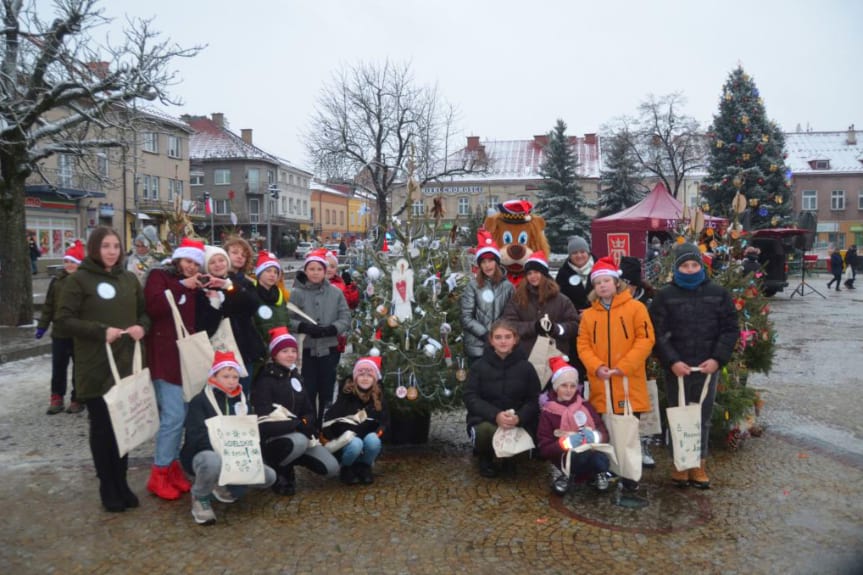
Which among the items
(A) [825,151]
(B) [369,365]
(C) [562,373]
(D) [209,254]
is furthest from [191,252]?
(A) [825,151]

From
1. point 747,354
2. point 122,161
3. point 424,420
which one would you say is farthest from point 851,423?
point 122,161

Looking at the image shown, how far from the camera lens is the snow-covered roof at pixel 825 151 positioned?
5353 cm

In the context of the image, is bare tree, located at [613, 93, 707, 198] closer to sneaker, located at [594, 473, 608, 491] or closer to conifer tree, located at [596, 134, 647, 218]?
conifer tree, located at [596, 134, 647, 218]

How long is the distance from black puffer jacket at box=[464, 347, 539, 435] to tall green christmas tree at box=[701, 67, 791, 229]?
2631 centimetres

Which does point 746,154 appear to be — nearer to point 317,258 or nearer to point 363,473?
point 317,258

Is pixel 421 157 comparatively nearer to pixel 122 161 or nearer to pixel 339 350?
pixel 122 161

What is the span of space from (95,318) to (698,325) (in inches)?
165

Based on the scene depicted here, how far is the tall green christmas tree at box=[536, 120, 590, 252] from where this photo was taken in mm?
39781

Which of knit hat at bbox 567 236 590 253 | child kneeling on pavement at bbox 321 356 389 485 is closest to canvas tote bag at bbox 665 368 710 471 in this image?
knit hat at bbox 567 236 590 253

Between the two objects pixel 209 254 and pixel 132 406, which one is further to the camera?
pixel 209 254

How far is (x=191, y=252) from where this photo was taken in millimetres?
4629

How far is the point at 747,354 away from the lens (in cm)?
646

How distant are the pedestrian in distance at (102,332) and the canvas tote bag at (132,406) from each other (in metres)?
0.07

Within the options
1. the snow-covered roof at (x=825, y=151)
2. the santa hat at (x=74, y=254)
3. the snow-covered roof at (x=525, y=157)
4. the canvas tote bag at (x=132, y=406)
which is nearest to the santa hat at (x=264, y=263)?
the canvas tote bag at (x=132, y=406)
